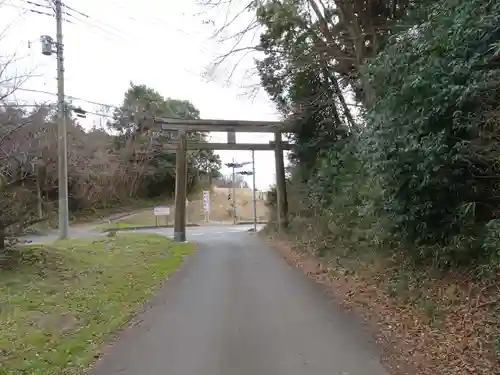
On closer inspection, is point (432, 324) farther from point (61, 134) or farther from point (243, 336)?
point (61, 134)

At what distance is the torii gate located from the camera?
75.7 feet

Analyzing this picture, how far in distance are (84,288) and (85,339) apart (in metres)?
3.25

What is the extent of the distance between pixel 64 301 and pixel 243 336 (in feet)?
12.1

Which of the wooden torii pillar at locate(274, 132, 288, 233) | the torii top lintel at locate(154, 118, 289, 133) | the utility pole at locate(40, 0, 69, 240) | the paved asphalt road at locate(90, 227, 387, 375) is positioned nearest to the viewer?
the paved asphalt road at locate(90, 227, 387, 375)

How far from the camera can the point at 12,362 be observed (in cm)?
546

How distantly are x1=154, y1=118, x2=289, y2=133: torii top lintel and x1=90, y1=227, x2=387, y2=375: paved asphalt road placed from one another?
13460mm

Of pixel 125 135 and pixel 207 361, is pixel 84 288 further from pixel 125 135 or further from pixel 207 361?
pixel 125 135

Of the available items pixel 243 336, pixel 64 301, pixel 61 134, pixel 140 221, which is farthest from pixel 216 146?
pixel 140 221

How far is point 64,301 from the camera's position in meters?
8.28

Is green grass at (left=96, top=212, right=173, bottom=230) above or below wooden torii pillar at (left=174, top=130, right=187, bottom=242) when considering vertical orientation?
below

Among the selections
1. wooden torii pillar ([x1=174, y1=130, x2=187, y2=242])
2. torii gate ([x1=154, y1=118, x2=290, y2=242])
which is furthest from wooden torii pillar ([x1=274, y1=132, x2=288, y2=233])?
wooden torii pillar ([x1=174, y1=130, x2=187, y2=242])

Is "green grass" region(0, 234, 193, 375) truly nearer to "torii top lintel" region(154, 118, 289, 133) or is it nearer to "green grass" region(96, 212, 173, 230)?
"torii top lintel" region(154, 118, 289, 133)

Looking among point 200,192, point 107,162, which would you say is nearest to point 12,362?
point 107,162

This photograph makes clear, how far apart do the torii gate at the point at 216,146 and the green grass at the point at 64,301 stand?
29.5 ft
